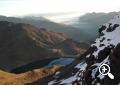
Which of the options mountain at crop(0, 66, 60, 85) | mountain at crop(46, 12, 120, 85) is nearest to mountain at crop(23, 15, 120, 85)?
mountain at crop(46, 12, 120, 85)

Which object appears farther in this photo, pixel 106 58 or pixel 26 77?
pixel 26 77

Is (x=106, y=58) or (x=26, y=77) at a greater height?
(x=106, y=58)

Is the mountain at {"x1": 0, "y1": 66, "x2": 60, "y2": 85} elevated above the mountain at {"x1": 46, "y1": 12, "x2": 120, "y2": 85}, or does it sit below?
below

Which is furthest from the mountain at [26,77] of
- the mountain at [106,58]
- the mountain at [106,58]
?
the mountain at [106,58]

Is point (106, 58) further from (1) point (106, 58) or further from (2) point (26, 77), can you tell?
(2) point (26, 77)

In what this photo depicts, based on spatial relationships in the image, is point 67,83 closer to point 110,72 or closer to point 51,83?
point 51,83

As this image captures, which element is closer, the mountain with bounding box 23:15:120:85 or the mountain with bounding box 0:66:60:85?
the mountain with bounding box 23:15:120:85

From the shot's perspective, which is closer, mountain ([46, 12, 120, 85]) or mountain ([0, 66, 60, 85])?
mountain ([46, 12, 120, 85])

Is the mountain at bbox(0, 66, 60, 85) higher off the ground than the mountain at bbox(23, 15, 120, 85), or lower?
lower

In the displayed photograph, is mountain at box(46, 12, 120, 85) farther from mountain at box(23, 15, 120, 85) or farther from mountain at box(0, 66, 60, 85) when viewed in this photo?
mountain at box(0, 66, 60, 85)

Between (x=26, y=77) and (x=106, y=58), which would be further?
(x=26, y=77)

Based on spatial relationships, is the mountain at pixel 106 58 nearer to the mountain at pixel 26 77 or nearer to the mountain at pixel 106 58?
the mountain at pixel 106 58

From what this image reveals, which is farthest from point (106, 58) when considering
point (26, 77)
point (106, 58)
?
point (26, 77)

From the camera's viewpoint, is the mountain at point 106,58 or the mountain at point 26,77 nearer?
the mountain at point 106,58
